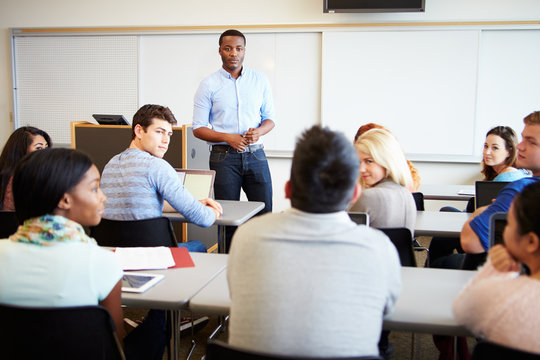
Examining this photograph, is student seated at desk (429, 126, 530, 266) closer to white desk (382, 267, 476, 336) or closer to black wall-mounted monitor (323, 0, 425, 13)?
white desk (382, 267, 476, 336)

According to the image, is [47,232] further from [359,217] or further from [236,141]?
[236,141]

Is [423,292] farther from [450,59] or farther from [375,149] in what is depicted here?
[450,59]

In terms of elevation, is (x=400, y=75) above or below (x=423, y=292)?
above

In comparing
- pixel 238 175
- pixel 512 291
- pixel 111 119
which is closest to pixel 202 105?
pixel 238 175

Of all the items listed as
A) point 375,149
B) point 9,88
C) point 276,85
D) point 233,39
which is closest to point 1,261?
point 375,149

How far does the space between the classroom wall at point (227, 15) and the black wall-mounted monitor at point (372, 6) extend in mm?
165

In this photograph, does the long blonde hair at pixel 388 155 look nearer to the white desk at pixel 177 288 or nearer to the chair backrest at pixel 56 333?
the white desk at pixel 177 288

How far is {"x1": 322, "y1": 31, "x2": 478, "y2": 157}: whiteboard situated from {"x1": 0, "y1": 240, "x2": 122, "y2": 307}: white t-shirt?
4650mm

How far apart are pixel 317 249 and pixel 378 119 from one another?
15.7 feet

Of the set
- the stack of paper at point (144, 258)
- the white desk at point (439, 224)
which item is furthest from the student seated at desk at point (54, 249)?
the white desk at point (439, 224)

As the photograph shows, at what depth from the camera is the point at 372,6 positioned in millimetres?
5438

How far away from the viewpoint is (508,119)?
18.0 feet

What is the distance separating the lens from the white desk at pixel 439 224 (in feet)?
8.85

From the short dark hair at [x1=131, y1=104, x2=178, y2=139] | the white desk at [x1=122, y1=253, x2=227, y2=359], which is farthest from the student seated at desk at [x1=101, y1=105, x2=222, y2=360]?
the white desk at [x1=122, y1=253, x2=227, y2=359]
